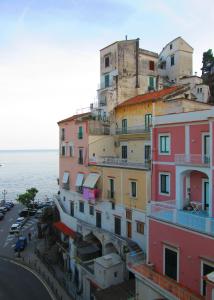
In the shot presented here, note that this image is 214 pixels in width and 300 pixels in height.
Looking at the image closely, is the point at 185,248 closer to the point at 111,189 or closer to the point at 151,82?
the point at 111,189

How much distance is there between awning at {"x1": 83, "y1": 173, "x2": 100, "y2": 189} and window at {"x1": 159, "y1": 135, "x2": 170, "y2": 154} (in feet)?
35.6

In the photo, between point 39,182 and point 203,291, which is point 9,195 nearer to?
point 39,182

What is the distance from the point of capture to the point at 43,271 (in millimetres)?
33594

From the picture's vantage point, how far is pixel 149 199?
2547 cm

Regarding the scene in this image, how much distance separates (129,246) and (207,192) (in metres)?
9.74

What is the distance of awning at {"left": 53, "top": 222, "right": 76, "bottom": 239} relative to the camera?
113 ft

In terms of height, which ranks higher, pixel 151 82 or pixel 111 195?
pixel 151 82

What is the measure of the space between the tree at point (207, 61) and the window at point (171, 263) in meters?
59.4

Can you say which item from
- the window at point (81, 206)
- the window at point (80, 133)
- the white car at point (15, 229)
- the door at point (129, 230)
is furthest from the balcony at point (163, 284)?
the white car at point (15, 229)

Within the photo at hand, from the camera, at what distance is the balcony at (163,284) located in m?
16.1

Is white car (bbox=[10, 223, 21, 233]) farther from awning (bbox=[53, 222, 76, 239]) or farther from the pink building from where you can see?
the pink building

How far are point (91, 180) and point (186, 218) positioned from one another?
54.0ft

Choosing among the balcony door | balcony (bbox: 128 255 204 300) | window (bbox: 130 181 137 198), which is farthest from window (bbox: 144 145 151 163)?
balcony (bbox: 128 255 204 300)

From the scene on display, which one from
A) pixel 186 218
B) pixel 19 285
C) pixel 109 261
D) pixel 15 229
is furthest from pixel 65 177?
pixel 186 218
